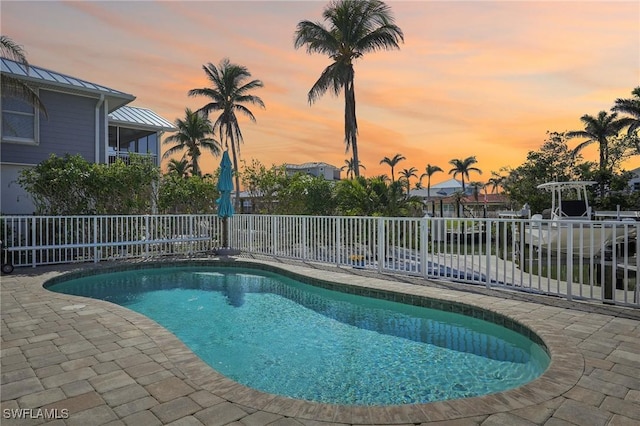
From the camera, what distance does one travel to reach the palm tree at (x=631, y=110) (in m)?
23.9

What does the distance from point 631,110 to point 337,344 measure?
29.2 m

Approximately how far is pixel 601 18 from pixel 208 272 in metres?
8.69

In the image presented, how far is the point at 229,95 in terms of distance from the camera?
24.3 metres

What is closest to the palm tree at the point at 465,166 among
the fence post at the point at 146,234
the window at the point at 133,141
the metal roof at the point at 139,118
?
the window at the point at 133,141

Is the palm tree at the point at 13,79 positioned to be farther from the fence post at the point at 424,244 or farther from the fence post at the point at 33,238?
the fence post at the point at 424,244

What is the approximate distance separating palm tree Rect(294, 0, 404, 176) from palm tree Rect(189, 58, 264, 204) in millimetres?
7759

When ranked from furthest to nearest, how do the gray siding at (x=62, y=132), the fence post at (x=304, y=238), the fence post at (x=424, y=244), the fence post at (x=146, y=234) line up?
the gray siding at (x=62, y=132) < the fence post at (x=146, y=234) < the fence post at (x=304, y=238) < the fence post at (x=424, y=244)

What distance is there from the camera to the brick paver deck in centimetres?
222

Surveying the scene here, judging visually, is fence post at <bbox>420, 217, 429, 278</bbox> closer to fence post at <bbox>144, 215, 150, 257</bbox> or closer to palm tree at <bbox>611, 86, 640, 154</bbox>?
fence post at <bbox>144, 215, 150, 257</bbox>

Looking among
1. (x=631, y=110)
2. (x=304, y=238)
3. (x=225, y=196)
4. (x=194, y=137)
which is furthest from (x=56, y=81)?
(x=631, y=110)

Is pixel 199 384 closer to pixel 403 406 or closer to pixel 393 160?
pixel 403 406

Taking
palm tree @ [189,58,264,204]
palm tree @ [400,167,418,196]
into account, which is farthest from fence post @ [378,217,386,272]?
palm tree @ [400,167,418,196]

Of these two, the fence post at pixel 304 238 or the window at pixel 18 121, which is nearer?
the fence post at pixel 304 238


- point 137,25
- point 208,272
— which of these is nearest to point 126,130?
point 137,25
